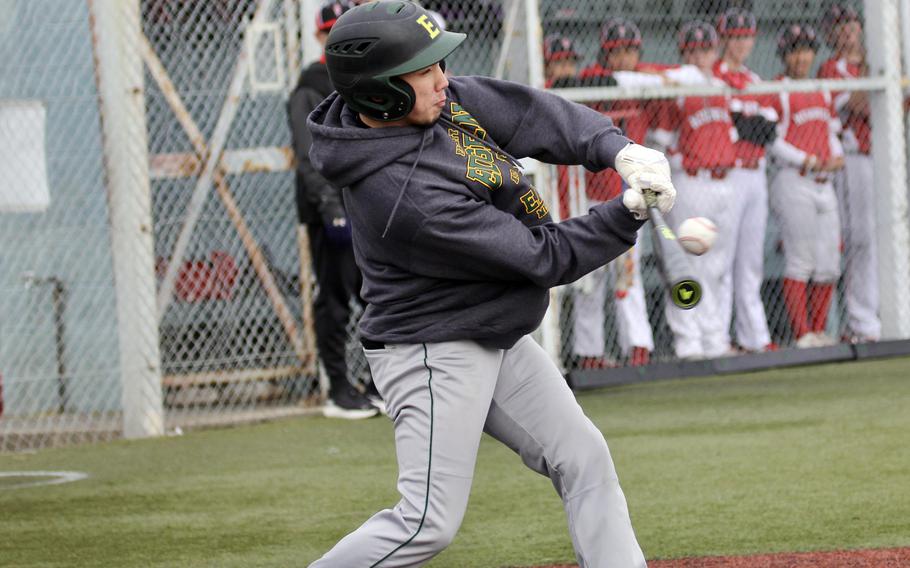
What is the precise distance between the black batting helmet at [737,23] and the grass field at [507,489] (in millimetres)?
2689

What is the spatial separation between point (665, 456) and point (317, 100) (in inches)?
114

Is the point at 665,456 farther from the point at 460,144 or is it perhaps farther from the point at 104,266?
the point at 104,266

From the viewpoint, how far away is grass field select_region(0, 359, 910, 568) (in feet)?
15.9

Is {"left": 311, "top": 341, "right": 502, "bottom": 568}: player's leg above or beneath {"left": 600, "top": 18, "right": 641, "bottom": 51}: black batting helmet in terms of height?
above

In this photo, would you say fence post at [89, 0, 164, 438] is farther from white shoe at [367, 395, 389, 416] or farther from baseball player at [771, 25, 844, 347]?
baseball player at [771, 25, 844, 347]

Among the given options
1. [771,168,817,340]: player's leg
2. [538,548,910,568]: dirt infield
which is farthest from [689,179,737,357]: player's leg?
[538,548,910,568]: dirt infield

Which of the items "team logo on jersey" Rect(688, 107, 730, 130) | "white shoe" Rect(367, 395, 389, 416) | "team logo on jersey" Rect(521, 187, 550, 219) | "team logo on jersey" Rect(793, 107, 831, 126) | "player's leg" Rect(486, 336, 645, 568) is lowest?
"white shoe" Rect(367, 395, 389, 416)

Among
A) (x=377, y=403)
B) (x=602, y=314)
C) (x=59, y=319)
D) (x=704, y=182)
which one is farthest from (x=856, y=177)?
(x=59, y=319)

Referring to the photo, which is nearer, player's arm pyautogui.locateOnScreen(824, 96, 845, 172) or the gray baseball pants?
the gray baseball pants

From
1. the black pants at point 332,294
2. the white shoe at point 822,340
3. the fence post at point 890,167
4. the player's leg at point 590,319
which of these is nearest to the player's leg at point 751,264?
the white shoe at point 822,340

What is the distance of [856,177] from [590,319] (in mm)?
2459

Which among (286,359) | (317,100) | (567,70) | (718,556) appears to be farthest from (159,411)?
(718,556)

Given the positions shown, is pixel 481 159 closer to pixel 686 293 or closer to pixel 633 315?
pixel 686 293

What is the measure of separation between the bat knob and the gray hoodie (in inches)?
6.4
